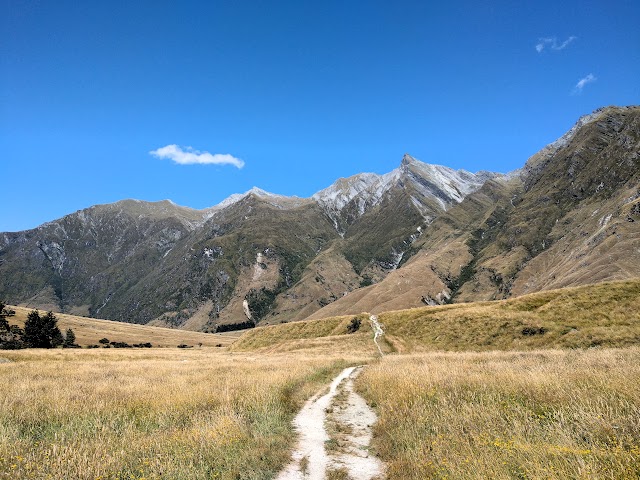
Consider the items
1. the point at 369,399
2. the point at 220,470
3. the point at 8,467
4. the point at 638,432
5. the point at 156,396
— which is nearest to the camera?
the point at 638,432

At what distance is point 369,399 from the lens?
62.2 feet

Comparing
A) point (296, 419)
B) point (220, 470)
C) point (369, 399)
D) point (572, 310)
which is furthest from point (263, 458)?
point (572, 310)

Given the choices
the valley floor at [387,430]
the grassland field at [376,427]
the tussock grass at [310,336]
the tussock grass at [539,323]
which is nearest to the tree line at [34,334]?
the tussock grass at [310,336]

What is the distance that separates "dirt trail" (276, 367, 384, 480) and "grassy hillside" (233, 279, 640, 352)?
1165 inches

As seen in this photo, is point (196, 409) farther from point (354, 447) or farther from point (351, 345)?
point (351, 345)

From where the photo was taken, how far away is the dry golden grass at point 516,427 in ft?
22.7

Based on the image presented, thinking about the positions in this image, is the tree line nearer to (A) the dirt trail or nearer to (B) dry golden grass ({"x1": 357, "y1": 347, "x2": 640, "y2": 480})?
(A) the dirt trail

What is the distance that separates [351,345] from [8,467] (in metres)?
56.8

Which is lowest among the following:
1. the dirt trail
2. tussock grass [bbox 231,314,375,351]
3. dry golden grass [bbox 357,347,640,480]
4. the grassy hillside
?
tussock grass [bbox 231,314,375,351]

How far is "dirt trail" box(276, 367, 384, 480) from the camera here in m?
9.27

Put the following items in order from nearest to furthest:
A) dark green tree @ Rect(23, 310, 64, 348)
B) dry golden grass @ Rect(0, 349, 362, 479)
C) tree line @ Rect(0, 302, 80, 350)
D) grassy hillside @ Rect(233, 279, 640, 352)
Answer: dry golden grass @ Rect(0, 349, 362, 479) < grassy hillside @ Rect(233, 279, 640, 352) < tree line @ Rect(0, 302, 80, 350) < dark green tree @ Rect(23, 310, 64, 348)

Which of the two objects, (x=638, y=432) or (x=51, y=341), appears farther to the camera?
(x=51, y=341)

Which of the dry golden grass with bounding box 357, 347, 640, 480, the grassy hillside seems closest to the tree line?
the grassy hillside

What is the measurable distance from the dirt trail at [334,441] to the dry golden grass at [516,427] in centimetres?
66
